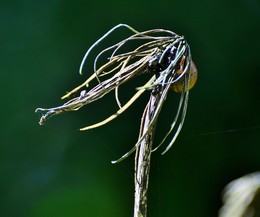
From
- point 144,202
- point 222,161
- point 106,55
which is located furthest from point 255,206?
point 106,55

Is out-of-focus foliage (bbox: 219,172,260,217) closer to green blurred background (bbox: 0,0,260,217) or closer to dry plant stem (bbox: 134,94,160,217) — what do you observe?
dry plant stem (bbox: 134,94,160,217)

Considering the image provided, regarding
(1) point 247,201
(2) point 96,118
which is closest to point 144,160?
(1) point 247,201

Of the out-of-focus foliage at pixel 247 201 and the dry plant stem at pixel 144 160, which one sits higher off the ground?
the dry plant stem at pixel 144 160

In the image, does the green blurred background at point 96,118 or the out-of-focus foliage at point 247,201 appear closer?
the out-of-focus foliage at point 247,201

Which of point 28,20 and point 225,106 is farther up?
point 28,20

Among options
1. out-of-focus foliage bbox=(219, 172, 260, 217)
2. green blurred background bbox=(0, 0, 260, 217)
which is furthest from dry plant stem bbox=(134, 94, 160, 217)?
green blurred background bbox=(0, 0, 260, 217)

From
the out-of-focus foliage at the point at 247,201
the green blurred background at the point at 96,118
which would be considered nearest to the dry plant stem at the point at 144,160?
the out-of-focus foliage at the point at 247,201

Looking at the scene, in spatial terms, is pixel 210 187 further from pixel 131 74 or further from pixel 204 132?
pixel 131 74

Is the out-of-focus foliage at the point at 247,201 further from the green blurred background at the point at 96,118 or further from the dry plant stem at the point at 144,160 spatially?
the green blurred background at the point at 96,118
